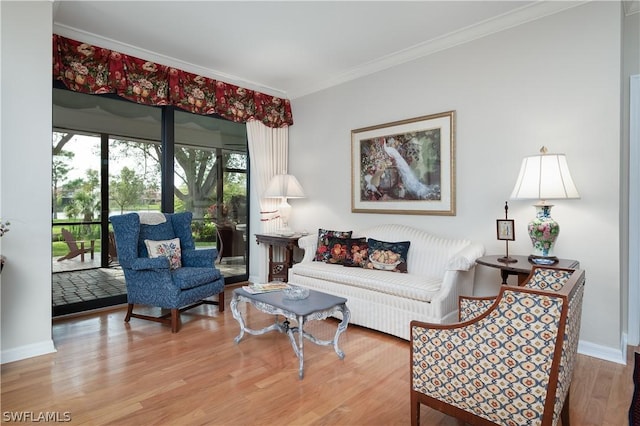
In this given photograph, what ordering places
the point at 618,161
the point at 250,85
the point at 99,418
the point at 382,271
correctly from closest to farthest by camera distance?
1. the point at 99,418
2. the point at 618,161
3. the point at 382,271
4. the point at 250,85

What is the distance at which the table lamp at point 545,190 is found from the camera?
260 cm

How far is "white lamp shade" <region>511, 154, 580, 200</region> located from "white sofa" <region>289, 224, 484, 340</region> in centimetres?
69

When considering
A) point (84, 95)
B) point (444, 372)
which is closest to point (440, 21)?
point (444, 372)

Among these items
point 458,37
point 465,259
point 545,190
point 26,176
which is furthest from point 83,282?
point 458,37

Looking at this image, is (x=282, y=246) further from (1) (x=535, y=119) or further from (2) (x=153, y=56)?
(1) (x=535, y=119)

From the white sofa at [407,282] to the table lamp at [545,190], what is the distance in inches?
20.1

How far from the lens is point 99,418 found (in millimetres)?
1907

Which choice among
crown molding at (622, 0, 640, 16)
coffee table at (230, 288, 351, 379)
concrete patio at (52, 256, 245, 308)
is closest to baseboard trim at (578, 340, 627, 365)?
coffee table at (230, 288, 351, 379)

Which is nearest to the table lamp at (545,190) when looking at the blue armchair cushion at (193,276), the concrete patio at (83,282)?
the blue armchair cushion at (193,276)

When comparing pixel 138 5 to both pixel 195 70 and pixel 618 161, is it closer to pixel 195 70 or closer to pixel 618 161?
pixel 195 70

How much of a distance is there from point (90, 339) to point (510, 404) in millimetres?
3124

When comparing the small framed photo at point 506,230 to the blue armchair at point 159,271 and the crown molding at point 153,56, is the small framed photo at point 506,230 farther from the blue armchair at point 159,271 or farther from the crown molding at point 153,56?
the crown molding at point 153,56

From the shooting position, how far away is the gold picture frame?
3.58 metres

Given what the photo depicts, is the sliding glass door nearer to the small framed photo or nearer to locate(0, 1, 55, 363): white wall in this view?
locate(0, 1, 55, 363): white wall
